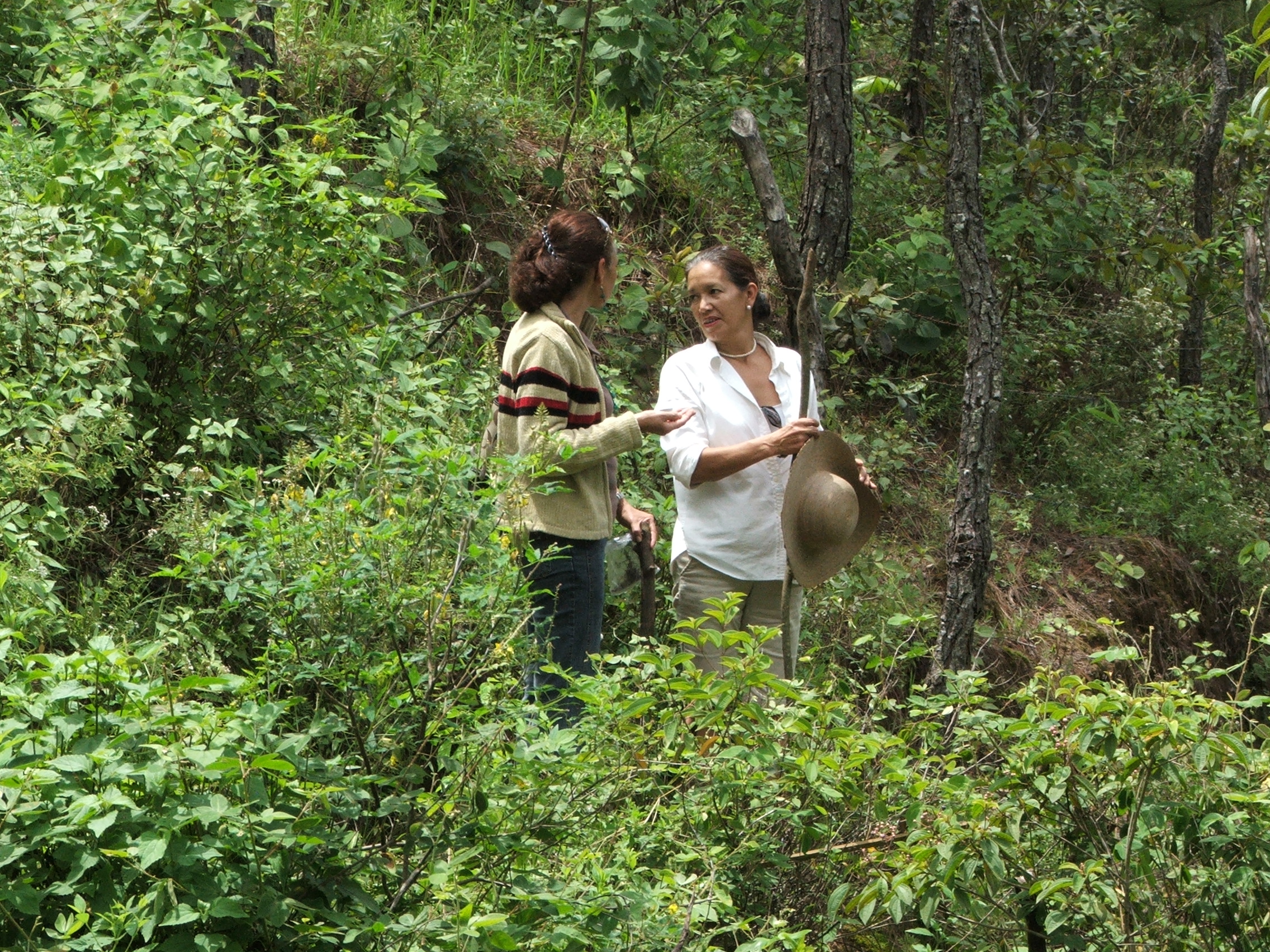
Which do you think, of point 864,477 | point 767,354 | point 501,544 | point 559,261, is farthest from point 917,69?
point 501,544

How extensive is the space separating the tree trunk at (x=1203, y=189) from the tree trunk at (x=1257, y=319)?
1.48m

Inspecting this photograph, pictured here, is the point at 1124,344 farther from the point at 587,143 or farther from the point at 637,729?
the point at 637,729

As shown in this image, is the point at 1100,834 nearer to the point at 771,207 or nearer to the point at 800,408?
the point at 800,408

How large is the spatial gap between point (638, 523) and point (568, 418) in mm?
675

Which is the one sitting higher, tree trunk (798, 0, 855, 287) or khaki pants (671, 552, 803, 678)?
tree trunk (798, 0, 855, 287)

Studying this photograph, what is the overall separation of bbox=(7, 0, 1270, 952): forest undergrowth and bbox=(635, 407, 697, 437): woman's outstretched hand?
2.03 ft

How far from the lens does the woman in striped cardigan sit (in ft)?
12.1

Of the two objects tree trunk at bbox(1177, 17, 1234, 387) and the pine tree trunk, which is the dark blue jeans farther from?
tree trunk at bbox(1177, 17, 1234, 387)

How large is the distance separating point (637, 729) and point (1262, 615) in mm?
6580

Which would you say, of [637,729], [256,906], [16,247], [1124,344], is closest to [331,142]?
[16,247]

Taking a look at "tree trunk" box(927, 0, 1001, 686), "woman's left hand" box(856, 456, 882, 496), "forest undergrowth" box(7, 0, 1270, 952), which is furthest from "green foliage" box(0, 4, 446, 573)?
"tree trunk" box(927, 0, 1001, 686)

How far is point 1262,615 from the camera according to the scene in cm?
814

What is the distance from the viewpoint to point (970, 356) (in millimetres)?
5641

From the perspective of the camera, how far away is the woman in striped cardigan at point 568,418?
3.70m
